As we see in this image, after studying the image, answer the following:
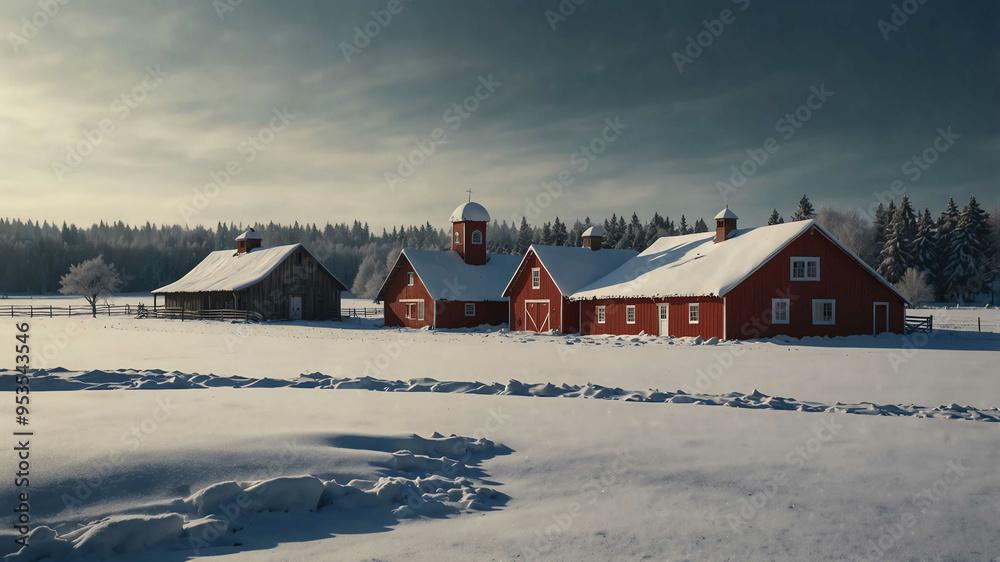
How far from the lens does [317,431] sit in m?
8.56

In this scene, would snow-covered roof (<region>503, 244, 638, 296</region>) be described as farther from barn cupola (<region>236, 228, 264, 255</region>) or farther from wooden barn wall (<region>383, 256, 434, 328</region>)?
barn cupola (<region>236, 228, 264, 255</region>)

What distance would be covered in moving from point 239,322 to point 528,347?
2914 centimetres

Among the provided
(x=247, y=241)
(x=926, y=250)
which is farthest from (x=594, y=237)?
(x=926, y=250)

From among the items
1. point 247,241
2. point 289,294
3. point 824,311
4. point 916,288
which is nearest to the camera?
point 824,311

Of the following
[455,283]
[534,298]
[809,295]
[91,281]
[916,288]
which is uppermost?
[91,281]

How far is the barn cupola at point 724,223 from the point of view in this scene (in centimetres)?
3834

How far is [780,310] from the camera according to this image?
3197 centimetres

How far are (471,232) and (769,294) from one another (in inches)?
920

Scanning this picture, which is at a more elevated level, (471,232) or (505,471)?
(471,232)

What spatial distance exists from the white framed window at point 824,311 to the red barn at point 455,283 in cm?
1987

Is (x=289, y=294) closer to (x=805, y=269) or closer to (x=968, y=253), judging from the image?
(x=805, y=269)

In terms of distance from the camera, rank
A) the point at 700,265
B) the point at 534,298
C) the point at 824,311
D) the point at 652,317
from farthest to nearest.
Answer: the point at 534,298
the point at 700,265
the point at 652,317
the point at 824,311

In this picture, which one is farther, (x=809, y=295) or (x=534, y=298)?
(x=534, y=298)

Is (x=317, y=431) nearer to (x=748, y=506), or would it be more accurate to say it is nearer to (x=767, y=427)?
(x=748, y=506)
